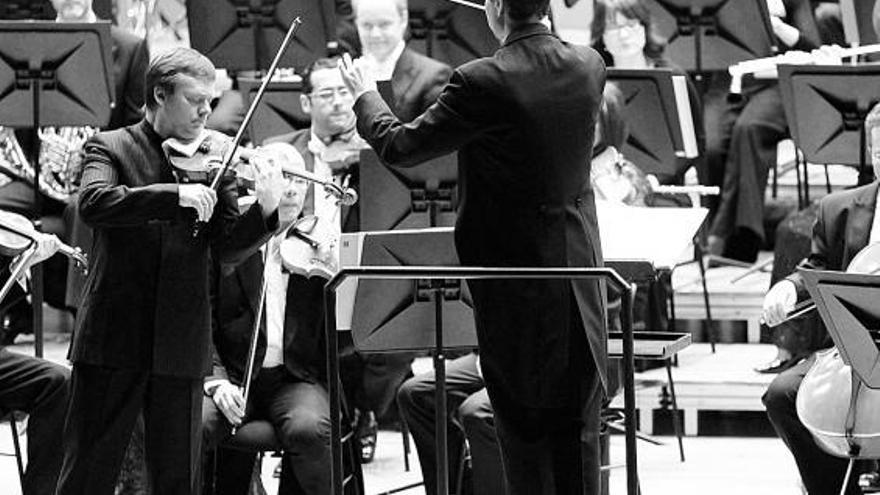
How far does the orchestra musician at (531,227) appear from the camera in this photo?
392cm

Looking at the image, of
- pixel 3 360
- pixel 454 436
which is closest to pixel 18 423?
pixel 3 360

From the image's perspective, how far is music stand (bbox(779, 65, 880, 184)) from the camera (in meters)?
5.80

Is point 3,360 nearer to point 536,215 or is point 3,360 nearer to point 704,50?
point 536,215

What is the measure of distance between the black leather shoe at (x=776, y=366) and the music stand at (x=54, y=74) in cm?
235

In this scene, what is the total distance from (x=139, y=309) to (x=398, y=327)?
810mm

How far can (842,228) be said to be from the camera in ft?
17.2

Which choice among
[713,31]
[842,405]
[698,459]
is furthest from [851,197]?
[713,31]

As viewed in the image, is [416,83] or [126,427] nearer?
[126,427]

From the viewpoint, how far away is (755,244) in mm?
7340

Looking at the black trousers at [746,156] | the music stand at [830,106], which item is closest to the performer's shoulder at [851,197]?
the music stand at [830,106]

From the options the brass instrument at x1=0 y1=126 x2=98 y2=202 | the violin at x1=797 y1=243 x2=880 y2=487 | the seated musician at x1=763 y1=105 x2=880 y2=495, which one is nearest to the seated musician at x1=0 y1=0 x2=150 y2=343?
the brass instrument at x1=0 y1=126 x2=98 y2=202

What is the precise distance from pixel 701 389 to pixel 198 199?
100 inches

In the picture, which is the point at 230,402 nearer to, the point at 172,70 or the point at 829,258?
the point at 172,70

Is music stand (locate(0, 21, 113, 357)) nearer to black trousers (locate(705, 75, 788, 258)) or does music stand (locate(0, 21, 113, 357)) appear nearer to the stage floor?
the stage floor
